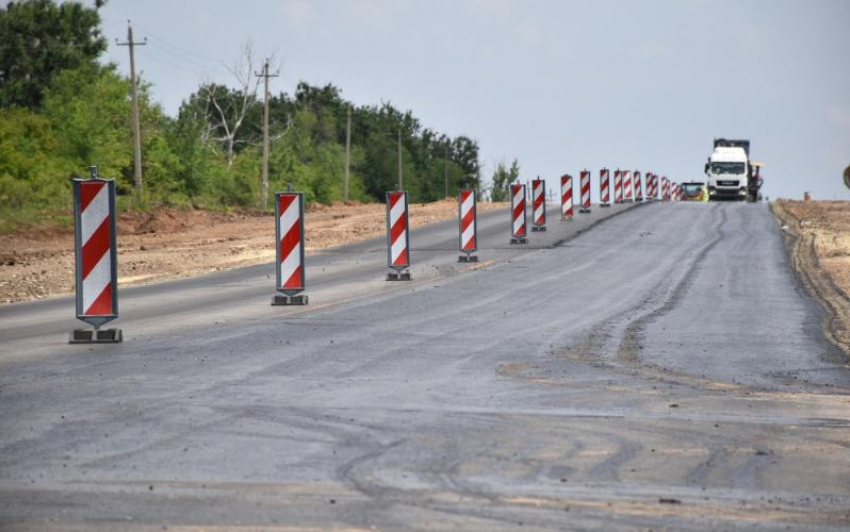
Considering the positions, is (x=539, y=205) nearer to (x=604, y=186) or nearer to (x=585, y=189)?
(x=585, y=189)

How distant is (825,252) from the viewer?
33.3m

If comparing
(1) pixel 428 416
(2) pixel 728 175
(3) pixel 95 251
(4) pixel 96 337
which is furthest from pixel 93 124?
(1) pixel 428 416

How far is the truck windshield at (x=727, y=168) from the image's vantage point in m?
83.9

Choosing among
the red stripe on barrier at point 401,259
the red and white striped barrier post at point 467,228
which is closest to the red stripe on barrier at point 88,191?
the red stripe on barrier at point 401,259

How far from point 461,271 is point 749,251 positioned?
9372 mm

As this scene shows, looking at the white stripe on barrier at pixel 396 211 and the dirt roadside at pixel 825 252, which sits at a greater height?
the white stripe on barrier at pixel 396 211

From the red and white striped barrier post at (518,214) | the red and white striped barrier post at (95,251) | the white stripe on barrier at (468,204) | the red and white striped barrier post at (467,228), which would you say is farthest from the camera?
the red and white striped barrier post at (518,214)

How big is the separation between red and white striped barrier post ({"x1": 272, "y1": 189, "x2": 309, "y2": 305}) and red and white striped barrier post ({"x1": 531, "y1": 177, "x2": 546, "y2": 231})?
2018 cm

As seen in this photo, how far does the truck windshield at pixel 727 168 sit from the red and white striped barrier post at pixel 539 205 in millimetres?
45949

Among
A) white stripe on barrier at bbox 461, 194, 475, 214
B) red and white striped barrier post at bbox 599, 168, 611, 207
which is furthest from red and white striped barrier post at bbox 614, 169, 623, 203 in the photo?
white stripe on barrier at bbox 461, 194, 475, 214

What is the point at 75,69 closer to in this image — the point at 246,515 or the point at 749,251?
the point at 749,251

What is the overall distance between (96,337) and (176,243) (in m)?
24.9

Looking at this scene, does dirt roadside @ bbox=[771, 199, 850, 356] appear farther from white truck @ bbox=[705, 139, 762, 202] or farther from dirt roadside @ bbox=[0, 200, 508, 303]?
white truck @ bbox=[705, 139, 762, 202]

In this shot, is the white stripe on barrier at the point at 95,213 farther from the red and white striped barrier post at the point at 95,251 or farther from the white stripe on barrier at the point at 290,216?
the white stripe on barrier at the point at 290,216
